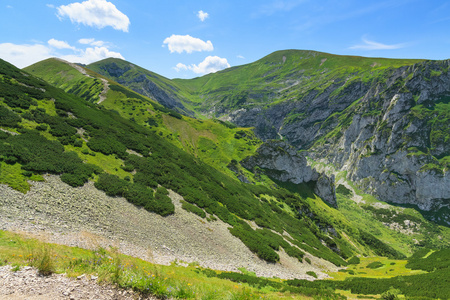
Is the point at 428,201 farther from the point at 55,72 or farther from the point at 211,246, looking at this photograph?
the point at 55,72

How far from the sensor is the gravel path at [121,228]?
1923 cm

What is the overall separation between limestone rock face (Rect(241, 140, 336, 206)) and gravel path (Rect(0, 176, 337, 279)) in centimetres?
7711

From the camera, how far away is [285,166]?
4747 inches

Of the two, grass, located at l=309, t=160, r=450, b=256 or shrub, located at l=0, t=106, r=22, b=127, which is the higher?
shrub, located at l=0, t=106, r=22, b=127

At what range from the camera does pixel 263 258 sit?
1363 inches

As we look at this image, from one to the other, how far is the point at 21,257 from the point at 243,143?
119 m

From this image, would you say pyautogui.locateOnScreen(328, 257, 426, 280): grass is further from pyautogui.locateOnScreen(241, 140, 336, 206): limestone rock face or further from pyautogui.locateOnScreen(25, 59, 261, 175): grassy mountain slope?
pyautogui.locateOnScreen(241, 140, 336, 206): limestone rock face

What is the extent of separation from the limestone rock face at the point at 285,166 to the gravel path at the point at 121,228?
77106 mm

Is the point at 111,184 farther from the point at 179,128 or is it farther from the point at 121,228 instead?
the point at 179,128

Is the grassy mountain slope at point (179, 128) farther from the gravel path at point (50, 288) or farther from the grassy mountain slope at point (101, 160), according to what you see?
the gravel path at point (50, 288)

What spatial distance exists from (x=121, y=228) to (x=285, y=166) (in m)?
107

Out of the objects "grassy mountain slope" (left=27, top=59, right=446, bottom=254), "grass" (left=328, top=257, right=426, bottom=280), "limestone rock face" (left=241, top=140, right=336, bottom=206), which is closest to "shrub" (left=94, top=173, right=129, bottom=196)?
"grass" (left=328, top=257, right=426, bottom=280)

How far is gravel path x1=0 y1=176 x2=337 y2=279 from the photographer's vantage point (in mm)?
19234

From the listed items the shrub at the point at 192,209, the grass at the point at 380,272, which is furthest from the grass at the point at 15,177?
the grass at the point at 380,272
